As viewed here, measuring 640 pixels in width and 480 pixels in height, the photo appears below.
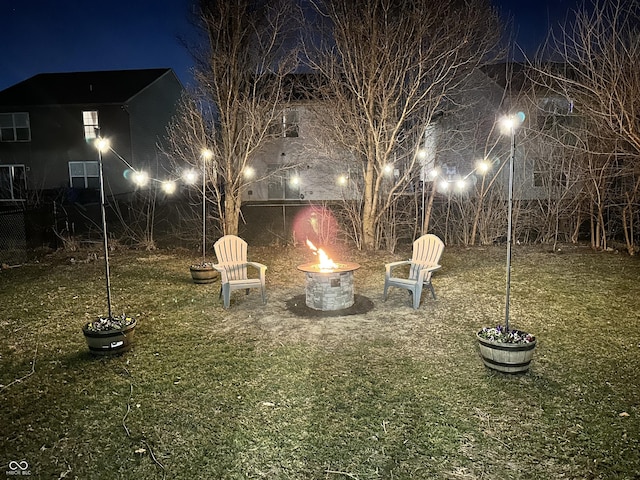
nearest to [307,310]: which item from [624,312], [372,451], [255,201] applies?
[372,451]

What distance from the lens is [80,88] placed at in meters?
19.7

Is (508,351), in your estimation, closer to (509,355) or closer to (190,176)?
(509,355)

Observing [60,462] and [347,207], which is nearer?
[60,462]

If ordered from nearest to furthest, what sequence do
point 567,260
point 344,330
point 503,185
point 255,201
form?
point 344,330
point 567,260
point 503,185
point 255,201

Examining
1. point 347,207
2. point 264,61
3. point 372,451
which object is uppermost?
point 264,61

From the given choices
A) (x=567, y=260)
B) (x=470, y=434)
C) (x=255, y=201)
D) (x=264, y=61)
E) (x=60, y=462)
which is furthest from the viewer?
(x=255, y=201)

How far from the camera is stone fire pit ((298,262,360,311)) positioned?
6117mm

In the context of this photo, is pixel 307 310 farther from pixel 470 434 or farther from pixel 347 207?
pixel 347 207

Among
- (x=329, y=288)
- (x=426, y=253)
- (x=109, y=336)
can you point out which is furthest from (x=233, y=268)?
(x=426, y=253)

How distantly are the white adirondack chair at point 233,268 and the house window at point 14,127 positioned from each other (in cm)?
1703

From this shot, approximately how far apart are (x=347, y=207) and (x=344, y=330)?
5.93m

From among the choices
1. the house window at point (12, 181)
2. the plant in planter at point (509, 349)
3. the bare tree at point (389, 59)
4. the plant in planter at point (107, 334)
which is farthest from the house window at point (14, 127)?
the plant in planter at point (509, 349)

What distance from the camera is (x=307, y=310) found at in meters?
6.23

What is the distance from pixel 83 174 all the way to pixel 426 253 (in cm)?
1726
